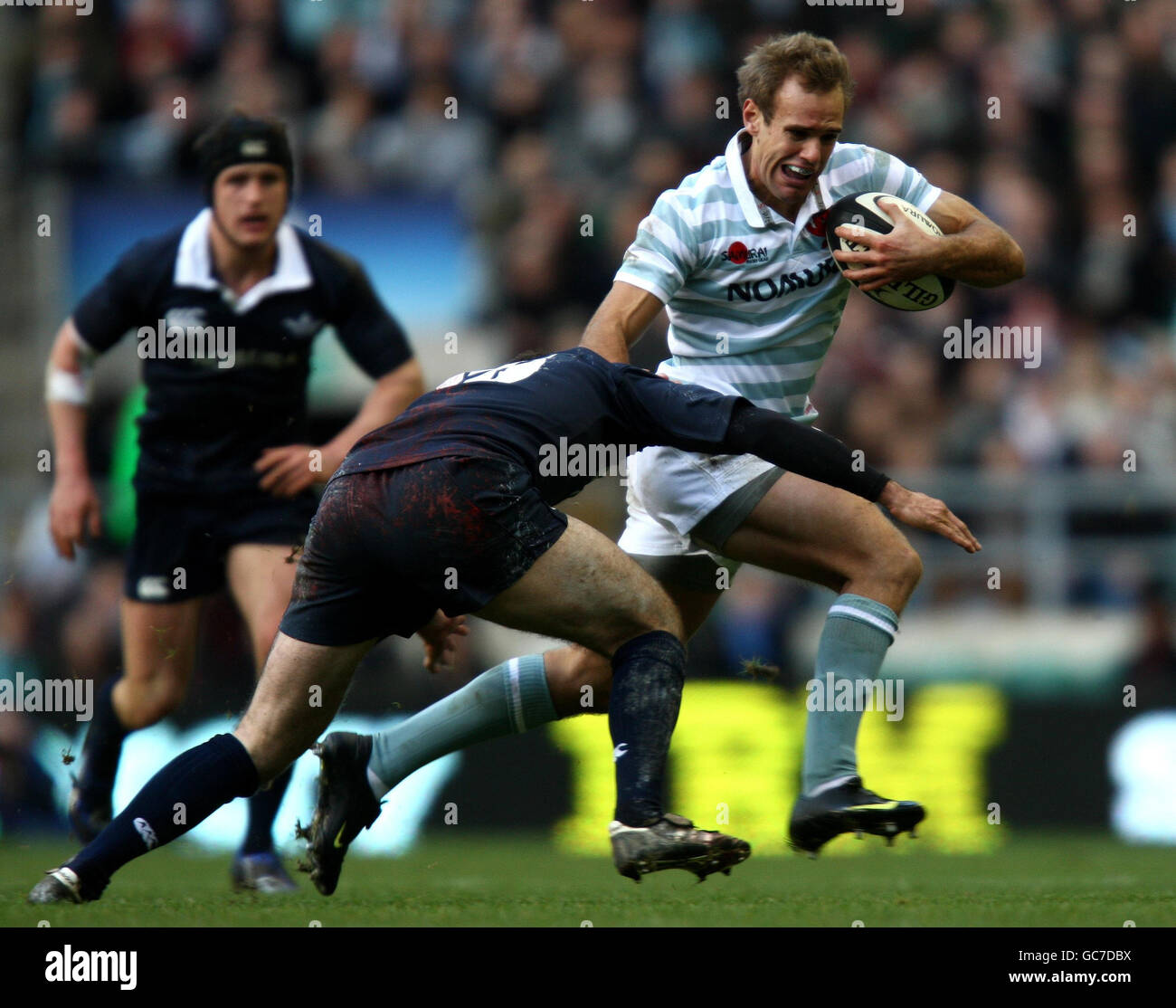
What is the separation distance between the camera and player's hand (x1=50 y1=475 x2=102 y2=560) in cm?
700

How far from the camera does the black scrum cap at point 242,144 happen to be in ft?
22.6

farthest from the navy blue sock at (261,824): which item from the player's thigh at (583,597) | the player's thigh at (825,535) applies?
the player's thigh at (825,535)

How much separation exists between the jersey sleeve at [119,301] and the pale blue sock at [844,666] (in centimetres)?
298

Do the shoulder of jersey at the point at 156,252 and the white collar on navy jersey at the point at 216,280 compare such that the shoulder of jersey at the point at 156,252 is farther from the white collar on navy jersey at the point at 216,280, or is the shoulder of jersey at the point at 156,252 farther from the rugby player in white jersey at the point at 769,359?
the rugby player in white jersey at the point at 769,359

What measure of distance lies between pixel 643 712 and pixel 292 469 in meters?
2.34

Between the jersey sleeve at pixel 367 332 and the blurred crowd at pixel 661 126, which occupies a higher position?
the blurred crowd at pixel 661 126

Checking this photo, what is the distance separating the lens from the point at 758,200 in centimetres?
589

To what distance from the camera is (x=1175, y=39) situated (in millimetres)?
14070

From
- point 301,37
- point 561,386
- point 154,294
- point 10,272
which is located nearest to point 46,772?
point 154,294

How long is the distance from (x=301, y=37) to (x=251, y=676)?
6064 mm

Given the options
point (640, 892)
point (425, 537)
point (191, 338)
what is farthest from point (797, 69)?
point (640, 892)

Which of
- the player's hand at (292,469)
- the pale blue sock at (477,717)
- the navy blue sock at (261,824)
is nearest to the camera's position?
the pale blue sock at (477,717)

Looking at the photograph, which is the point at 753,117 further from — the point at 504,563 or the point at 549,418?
the point at 504,563

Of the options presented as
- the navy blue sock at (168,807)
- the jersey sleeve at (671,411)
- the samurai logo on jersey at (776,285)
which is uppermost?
the samurai logo on jersey at (776,285)
